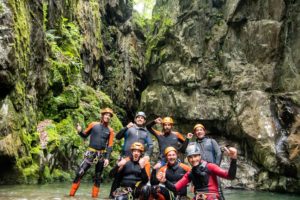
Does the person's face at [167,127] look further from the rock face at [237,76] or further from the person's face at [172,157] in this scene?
the rock face at [237,76]

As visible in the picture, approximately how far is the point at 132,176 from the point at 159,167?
0.70 meters

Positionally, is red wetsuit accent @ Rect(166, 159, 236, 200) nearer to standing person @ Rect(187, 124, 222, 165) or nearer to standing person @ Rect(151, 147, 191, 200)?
standing person @ Rect(151, 147, 191, 200)

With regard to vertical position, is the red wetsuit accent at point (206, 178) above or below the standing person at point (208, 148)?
below

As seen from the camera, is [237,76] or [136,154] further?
[237,76]

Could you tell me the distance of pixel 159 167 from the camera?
8.15 meters

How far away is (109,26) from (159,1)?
215 inches

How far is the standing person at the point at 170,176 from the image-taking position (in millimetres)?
7395

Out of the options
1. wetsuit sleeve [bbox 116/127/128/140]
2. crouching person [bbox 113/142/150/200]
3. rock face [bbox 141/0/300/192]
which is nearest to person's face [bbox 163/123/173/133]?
wetsuit sleeve [bbox 116/127/128/140]

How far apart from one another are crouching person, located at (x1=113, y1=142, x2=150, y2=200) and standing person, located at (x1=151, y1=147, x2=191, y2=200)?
367 millimetres

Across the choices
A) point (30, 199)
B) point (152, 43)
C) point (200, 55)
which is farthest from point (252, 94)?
point (30, 199)

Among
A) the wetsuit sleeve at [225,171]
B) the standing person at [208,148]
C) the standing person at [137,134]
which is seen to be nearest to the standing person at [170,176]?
the wetsuit sleeve at [225,171]

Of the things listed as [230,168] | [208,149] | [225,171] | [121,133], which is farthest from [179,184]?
[121,133]

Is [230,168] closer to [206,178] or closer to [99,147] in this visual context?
[206,178]

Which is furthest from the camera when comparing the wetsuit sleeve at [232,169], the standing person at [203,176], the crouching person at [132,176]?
the crouching person at [132,176]
